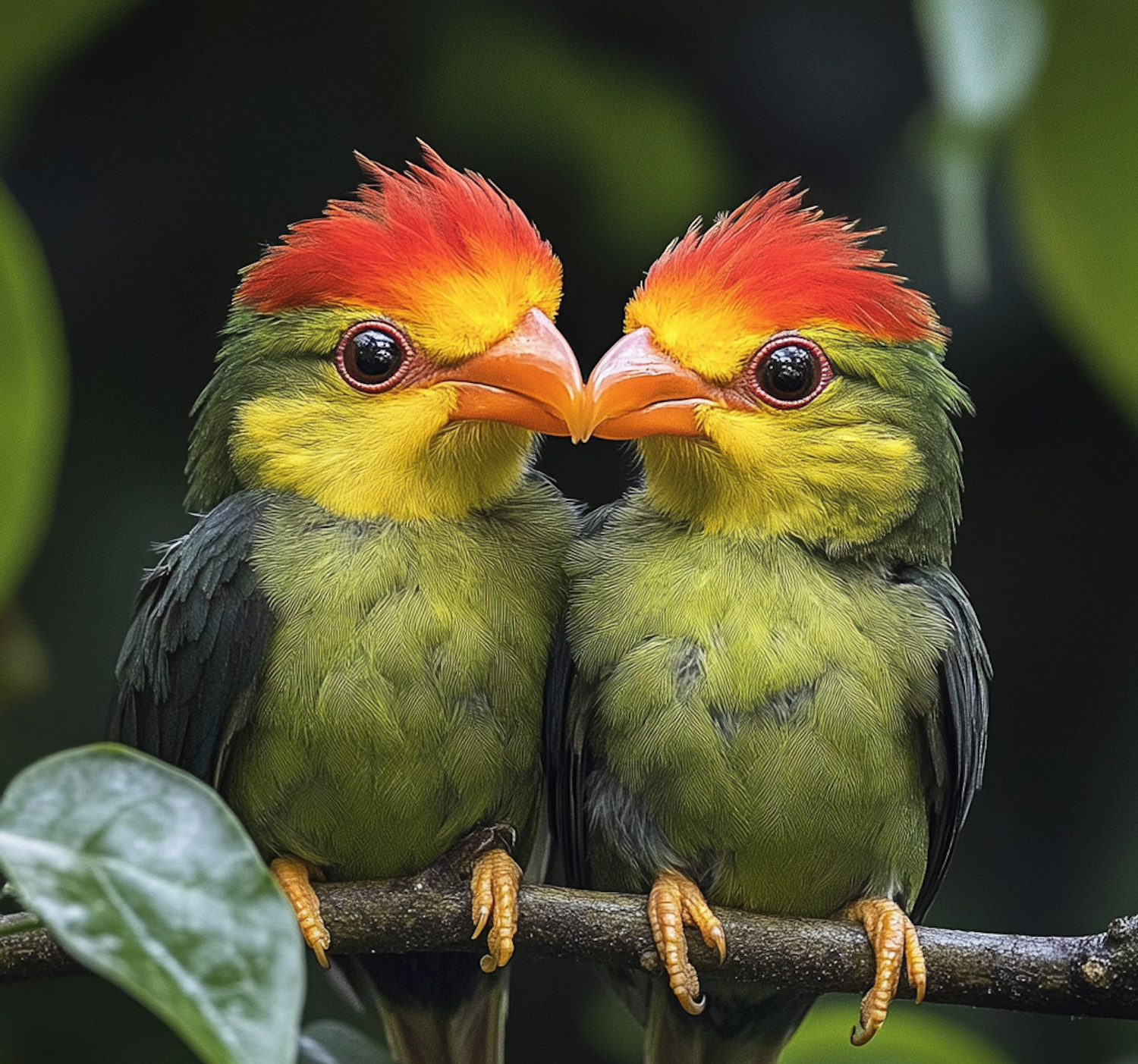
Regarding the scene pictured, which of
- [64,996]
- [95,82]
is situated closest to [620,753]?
[64,996]

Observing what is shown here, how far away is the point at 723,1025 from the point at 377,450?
1.04m

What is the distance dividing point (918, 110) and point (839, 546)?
152 cm

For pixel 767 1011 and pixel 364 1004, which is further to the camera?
pixel 364 1004

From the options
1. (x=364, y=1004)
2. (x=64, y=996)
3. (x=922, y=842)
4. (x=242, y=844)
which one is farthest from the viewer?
(x=64, y=996)

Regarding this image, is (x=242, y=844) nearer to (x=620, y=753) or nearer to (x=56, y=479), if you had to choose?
(x=620, y=753)

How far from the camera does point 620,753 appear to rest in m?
2.22

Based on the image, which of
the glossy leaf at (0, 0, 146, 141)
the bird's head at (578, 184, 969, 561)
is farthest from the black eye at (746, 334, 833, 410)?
the glossy leaf at (0, 0, 146, 141)

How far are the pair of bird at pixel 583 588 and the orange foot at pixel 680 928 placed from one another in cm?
1

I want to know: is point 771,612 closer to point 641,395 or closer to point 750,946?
point 641,395

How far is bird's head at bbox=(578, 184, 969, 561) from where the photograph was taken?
2246 mm

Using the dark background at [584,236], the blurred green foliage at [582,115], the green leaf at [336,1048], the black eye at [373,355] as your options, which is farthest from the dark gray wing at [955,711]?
the blurred green foliage at [582,115]

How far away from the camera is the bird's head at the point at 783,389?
7.37 ft

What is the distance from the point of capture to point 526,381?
2.18 meters

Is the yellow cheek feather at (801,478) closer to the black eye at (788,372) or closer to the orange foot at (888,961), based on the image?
the black eye at (788,372)
